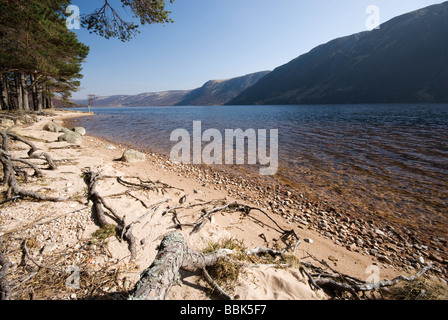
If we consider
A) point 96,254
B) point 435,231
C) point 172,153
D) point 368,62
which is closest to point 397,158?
point 435,231

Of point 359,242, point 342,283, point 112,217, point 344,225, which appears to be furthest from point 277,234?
point 112,217

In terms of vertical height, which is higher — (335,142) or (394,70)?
(394,70)

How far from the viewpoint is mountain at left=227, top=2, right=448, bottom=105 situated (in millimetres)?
106625

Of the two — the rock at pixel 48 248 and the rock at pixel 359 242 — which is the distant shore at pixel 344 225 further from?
the rock at pixel 48 248

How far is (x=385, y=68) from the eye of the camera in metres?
127

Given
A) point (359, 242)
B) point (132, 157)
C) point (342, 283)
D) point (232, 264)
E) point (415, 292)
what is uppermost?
point (132, 157)

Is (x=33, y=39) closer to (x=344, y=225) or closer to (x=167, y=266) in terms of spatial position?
(x=167, y=266)

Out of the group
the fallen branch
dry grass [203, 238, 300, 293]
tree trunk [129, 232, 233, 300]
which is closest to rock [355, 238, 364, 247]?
dry grass [203, 238, 300, 293]

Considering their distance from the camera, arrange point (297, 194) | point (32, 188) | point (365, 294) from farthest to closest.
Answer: point (297, 194) < point (32, 188) < point (365, 294)

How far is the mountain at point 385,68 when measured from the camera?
107 meters

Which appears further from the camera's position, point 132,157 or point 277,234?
point 132,157

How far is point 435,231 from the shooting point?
580 cm
